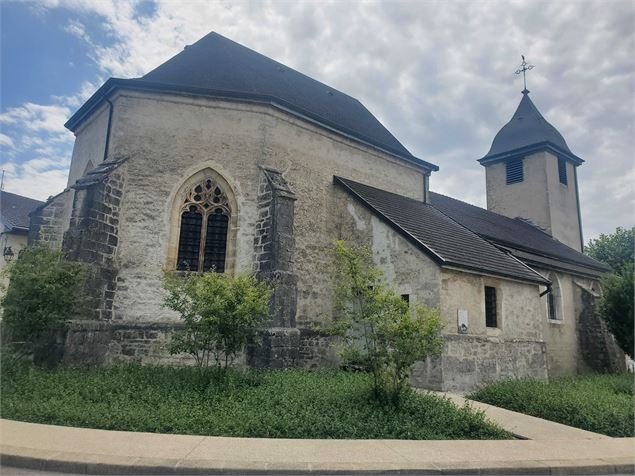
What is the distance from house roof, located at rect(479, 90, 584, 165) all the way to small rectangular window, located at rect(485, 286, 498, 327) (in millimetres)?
17646

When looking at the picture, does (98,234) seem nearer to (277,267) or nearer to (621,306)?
(277,267)

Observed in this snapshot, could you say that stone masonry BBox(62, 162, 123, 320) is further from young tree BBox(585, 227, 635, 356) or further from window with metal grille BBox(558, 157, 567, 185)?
window with metal grille BBox(558, 157, 567, 185)

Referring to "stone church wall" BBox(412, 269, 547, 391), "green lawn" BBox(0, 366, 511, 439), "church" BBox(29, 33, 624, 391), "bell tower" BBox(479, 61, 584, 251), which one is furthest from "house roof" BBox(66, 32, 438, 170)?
"bell tower" BBox(479, 61, 584, 251)

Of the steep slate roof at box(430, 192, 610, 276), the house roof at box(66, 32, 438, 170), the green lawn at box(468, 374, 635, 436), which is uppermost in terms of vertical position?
the house roof at box(66, 32, 438, 170)

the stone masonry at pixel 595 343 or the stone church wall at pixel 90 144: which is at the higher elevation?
the stone church wall at pixel 90 144

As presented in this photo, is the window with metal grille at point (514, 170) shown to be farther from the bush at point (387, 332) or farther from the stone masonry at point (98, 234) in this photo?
the stone masonry at point (98, 234)

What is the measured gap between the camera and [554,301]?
18.6m

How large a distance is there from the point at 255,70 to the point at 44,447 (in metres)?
14.2

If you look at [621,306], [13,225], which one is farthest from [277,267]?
[13,225]

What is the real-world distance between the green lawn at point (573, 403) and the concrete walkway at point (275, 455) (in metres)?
1.44

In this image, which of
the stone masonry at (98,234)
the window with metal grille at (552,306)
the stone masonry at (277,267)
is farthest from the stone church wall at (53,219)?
the window with metal grille at (552,306)

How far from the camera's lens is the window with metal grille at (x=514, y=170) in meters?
28.0

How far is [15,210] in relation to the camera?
2641cm

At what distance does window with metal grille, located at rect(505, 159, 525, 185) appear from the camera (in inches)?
1101
